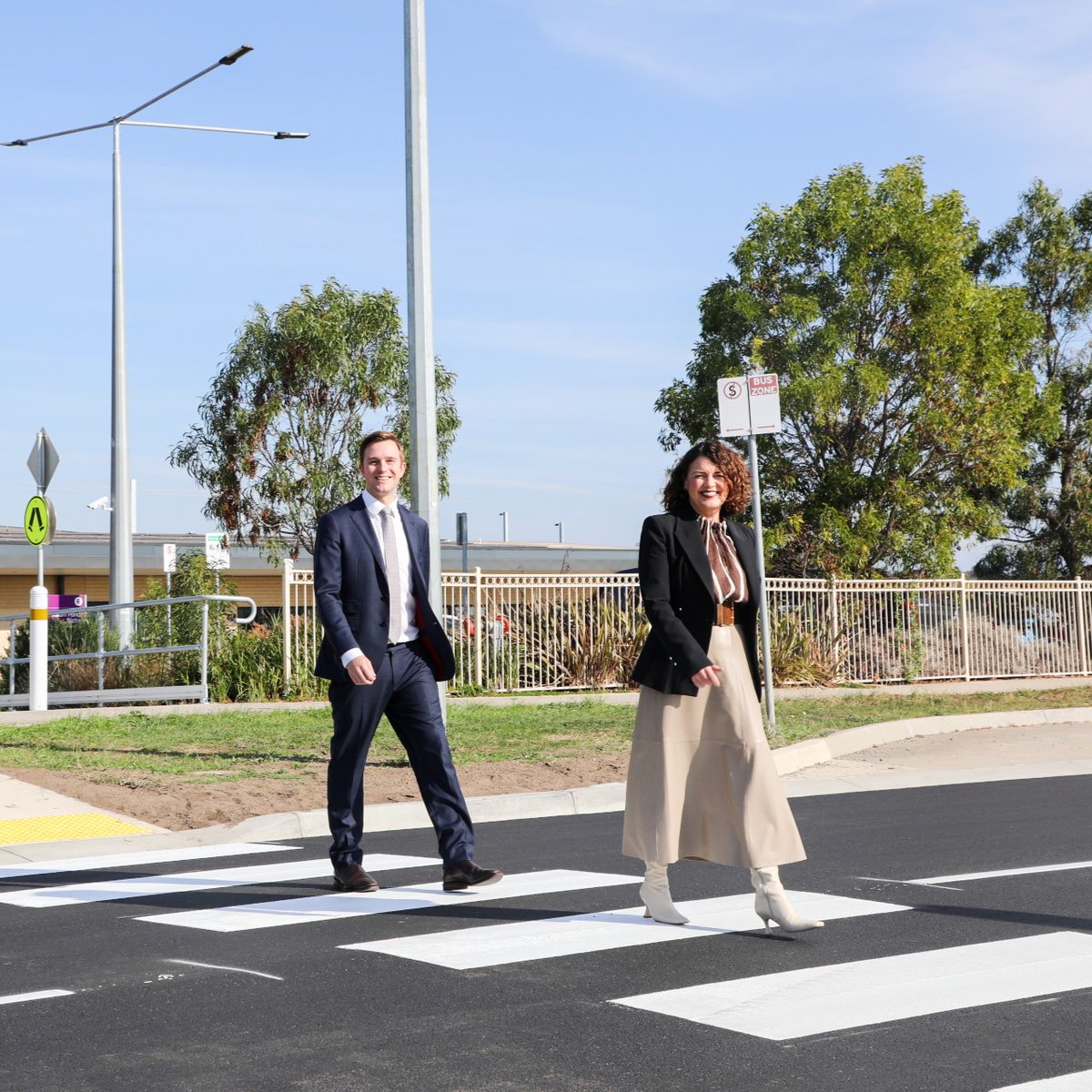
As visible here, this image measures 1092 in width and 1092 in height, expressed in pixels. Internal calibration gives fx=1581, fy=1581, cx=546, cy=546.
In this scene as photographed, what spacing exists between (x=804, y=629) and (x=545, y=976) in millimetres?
17433

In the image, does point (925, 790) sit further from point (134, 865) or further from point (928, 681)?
point (928, 681)

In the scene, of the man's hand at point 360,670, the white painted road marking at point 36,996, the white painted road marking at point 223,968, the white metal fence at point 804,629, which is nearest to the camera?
the white painted road marking at point 36,996

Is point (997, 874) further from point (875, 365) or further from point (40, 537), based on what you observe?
point (875, 365)

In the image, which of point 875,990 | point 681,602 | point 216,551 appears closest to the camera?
point 875,990

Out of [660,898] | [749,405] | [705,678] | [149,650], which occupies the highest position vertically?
[749,405]

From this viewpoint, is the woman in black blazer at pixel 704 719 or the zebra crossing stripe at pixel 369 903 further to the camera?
the zebra crossing stripe at pixel 369 903

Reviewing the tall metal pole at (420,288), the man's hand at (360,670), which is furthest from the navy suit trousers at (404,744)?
the tall metal pole at (420,288)

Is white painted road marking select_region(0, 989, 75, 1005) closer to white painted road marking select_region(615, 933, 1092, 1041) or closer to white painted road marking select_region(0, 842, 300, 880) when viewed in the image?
white painted road marking select_region(615, 933, 1092, 1041)

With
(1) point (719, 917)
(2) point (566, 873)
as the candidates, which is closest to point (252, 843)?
(2) point (566, 873)

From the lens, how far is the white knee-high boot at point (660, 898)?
243 inches

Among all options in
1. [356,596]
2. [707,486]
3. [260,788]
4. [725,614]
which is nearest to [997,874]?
[725,614]

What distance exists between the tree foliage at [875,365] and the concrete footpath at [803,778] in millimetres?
7611

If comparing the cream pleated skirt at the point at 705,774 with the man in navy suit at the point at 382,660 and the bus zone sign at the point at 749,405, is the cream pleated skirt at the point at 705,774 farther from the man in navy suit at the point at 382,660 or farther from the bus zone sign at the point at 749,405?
the bus zone sign at the point at 749,405

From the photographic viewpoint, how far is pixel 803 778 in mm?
12055
